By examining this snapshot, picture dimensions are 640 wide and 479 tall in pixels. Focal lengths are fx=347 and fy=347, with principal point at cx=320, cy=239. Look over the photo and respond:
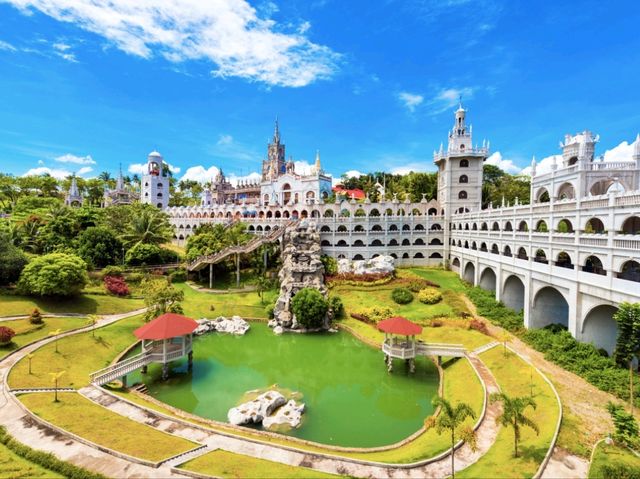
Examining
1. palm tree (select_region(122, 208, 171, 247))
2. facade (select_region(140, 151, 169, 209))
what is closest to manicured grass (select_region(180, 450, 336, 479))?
palm tree (select_region(122, 208, 171, 247))

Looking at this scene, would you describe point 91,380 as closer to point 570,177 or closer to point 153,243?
point 153,243

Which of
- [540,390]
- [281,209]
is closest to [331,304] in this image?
[540,390]

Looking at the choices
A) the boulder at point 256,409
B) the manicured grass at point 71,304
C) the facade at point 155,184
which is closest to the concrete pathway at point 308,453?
the boulder at point 256,409

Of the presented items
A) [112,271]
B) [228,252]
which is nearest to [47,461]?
[112,271]

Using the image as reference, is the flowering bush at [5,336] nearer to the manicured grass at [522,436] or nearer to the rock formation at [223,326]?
the rock formation at [223,326]

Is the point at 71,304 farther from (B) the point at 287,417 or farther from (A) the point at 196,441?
(B) the point at 287,417

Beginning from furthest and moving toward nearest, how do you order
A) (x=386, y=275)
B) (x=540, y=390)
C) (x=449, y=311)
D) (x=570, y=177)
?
(x=386, y=275) < (x=449, y=311) < (x=570, y=177) < (x=540, y=390)
